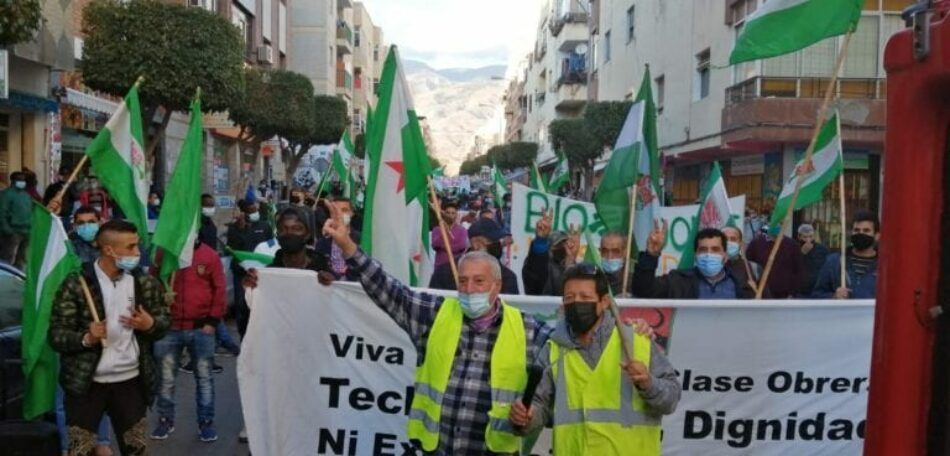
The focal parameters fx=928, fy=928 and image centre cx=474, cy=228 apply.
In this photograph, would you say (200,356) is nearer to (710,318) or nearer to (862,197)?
(710,318)

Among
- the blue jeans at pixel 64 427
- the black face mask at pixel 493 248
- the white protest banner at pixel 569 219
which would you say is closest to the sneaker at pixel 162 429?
the blue jeans at pixel 64 427

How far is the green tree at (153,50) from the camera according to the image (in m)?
17.0

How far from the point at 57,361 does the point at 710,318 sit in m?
3.65

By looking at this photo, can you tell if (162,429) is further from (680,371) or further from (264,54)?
(264,54)

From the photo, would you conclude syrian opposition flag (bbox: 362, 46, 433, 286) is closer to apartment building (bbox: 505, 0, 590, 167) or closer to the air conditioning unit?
the air conditioning unit

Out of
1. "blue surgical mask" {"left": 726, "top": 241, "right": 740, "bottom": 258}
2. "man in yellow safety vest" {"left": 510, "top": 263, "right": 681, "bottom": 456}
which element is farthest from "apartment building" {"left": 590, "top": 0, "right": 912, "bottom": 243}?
"man in yellow safety vest" {"left": 510, "top": 263, "right": 681, "bottom": 456}

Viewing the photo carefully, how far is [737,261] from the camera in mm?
7137

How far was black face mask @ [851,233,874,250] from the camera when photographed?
22.4 ft

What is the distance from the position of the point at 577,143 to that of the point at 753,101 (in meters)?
13.9

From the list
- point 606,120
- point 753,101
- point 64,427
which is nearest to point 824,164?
point 64,427

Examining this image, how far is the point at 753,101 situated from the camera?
23.1 metres

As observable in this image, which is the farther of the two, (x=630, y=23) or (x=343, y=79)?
(x=343, y=79)

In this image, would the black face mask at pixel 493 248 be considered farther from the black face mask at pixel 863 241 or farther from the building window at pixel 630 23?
the building window at pixel 630 23

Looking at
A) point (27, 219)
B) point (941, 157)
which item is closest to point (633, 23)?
point (27, 219)
